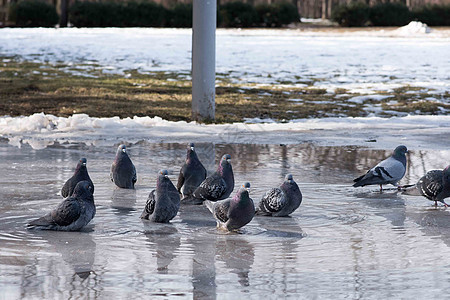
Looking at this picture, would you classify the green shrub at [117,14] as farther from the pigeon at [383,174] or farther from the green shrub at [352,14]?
the pigeon at [383,174]

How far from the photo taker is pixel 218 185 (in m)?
8.00

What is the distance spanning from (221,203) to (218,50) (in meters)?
22.7

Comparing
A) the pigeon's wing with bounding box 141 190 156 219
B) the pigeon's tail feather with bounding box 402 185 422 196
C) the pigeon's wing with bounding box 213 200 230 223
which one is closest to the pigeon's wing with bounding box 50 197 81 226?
the pigeon's wing with bounding box 141 190 156 219

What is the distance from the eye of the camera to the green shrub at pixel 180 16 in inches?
1585

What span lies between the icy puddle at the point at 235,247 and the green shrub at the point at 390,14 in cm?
3152

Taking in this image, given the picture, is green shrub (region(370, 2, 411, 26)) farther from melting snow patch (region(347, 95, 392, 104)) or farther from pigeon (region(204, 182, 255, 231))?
pigeon (region(204, 182, 255, 231))

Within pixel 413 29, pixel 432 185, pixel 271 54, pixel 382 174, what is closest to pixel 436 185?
pixel 432 185

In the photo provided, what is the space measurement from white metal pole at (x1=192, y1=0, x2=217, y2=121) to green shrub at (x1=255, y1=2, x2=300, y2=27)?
26.8 m

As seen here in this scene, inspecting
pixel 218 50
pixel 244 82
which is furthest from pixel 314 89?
pixel 218 50

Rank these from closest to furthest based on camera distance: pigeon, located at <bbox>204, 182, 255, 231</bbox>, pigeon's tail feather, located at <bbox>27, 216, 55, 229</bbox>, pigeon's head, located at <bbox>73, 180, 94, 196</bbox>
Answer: pigeon, located at <bbox>204, 182, 255, 231</bbox> → pigeon's tail feather, located at <bbox>27, 216, 55, 229</bbox> → pigeon's head, located at <bbox>73, 180, 94, 196</bbox>

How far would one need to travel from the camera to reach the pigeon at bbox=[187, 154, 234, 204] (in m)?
8.01

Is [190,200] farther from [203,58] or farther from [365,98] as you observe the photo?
[365,98]

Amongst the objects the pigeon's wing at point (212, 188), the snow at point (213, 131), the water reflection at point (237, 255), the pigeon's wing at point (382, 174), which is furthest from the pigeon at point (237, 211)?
the snow at point (213, 131)

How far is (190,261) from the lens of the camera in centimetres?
609
